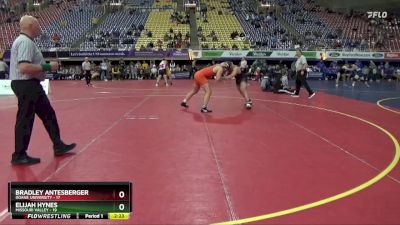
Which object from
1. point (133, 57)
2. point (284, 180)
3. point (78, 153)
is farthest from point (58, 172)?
point (133, 57)

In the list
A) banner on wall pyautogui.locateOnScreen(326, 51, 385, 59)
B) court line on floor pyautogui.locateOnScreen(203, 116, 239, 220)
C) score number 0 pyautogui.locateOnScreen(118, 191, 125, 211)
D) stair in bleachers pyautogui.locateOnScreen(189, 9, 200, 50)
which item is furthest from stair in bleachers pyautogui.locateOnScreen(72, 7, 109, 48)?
score number 0 pyautogui.locateOnScreen(118, 191, 125, 211)

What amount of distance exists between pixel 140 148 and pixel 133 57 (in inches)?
890

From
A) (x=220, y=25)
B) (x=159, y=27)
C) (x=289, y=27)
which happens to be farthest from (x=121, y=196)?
(x=289, y=27)

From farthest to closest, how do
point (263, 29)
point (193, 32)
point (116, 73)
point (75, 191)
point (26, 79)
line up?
point (263, 29) < point (193, 32) < point (116, 73) < point (26, 79) < point (75, 191)

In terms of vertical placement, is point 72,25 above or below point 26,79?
above

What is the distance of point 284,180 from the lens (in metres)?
4.82

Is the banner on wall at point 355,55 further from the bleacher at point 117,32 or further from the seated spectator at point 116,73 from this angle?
the seated spectator at point 116,73

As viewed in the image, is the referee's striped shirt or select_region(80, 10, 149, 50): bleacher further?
select_region(80, 10, 149, 50): bleacher

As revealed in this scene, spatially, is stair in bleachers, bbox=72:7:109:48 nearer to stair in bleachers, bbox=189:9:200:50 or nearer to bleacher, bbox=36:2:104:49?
bleacher, bbox=36:2:104:49

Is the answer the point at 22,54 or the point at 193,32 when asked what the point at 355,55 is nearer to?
the point at 193,32
